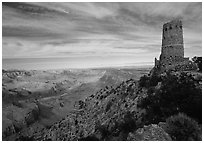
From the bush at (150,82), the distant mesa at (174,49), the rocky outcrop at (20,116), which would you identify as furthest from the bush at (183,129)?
the rocky outcrop at (20,116)

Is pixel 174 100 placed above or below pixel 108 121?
above

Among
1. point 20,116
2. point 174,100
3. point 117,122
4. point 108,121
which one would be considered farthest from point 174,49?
point 20,116

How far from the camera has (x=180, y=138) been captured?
376 inches

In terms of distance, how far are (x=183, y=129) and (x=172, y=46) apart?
9666 mm

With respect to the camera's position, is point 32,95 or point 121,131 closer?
point 121,131

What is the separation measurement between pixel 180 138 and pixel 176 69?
9076mm

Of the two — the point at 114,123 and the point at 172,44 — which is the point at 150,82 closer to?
the point at 172,44

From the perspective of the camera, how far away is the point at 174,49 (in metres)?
17.9

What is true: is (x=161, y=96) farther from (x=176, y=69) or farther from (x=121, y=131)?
(x=176, y=69)

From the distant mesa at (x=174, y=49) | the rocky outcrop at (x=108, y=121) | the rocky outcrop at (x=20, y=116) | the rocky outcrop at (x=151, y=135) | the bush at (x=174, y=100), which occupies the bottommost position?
the rocky outcrop at (x=20, y=116)

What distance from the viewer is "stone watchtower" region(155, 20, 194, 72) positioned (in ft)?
58.7

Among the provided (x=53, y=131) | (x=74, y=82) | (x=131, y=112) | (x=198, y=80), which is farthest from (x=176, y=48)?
(x=74, y=82)

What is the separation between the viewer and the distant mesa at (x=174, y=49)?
58.2 feet

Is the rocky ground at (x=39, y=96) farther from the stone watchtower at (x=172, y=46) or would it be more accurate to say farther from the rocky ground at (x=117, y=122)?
the stone watchtower at (x=172, y=46)
